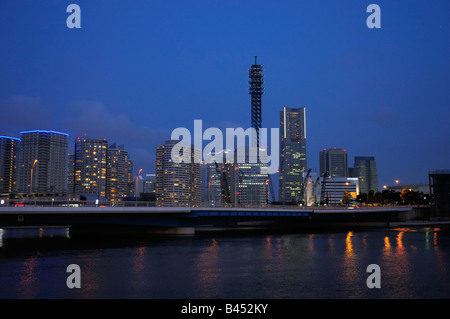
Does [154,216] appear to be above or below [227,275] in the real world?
above

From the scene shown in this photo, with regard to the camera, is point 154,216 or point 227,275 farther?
point 154,216

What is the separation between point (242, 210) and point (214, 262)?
48.0 metres

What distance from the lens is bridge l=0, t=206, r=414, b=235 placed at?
200 ft

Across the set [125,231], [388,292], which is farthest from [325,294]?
[125,231]

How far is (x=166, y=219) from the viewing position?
82.9 metres

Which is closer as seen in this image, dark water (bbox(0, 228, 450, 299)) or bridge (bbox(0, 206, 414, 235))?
dark water (bbox(0, 228, 450, 299))

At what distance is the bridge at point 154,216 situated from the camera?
61.1 meters

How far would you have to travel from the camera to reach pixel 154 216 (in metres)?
79.2

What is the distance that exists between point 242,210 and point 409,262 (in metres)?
50.3

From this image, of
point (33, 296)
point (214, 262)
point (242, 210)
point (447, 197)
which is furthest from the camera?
point (447, 197)

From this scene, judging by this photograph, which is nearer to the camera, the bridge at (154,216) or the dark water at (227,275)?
the dark water at (227,275)
